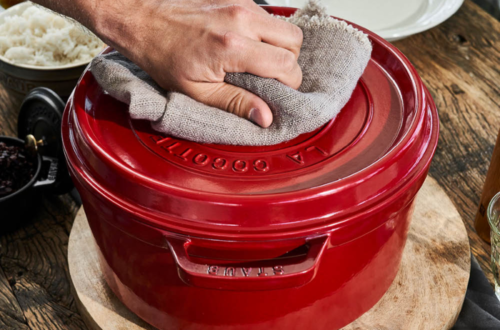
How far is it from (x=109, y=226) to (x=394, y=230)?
40 cm

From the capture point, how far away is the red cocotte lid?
2.22 feet

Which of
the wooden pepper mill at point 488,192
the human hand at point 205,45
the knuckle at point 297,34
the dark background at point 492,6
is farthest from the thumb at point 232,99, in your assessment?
the dark background at point 492,6

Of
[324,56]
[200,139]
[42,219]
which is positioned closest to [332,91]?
[324,56]

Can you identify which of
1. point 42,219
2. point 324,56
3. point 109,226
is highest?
point 324,56

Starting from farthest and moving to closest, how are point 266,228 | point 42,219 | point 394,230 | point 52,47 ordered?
point 52,47 < point 42,219 < point 394,230 < point 266,228

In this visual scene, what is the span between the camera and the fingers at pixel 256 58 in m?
0.75

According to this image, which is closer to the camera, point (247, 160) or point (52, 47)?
point (247, 160)

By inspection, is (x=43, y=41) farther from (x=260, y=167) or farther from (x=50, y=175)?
(x=260, y=167)

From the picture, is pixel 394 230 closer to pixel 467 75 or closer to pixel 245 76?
pixel 245 76

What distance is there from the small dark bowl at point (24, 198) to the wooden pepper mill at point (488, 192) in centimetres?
81

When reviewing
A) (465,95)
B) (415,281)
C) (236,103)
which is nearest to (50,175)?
(236,103)

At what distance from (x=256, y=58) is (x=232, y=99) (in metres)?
0.07

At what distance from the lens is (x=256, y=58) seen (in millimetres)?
755

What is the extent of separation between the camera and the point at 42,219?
3.69ft
